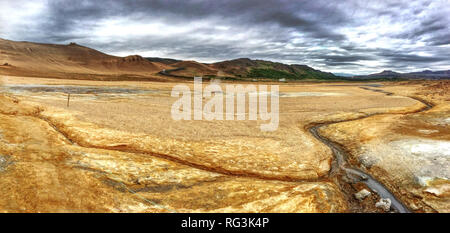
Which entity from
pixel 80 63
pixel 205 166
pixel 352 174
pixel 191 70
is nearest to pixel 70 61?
pixel 80 63

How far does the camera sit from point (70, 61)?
114875 mm

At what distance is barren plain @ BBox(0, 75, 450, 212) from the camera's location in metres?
8.75

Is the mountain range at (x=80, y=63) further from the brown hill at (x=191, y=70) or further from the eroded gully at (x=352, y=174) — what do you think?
the eroded gully at (x=352, y=174)

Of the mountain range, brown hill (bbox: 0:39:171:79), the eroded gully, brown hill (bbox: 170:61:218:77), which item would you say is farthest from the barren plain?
brown hill (bbox: 170:61:218:77)

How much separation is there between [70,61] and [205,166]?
12831 cm

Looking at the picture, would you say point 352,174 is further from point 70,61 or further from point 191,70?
point 70,61

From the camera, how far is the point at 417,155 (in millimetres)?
13844

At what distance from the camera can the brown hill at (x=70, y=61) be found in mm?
86481

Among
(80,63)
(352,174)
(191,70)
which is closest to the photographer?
(352,174)

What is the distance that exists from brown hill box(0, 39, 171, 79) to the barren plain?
72.1m

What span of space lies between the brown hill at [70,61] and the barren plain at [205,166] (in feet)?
237
